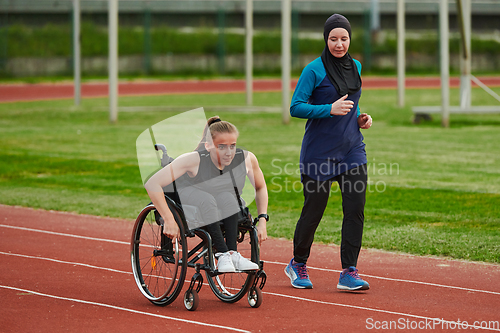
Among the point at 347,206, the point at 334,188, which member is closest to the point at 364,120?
the point at 347,206

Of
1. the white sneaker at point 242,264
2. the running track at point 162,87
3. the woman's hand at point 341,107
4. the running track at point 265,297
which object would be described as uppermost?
the running track at point 162,87

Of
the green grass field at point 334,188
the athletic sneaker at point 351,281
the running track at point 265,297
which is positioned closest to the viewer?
the running track at point 265,297

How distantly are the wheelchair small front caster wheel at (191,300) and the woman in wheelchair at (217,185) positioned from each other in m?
0.35

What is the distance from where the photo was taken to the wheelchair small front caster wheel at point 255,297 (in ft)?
17.8

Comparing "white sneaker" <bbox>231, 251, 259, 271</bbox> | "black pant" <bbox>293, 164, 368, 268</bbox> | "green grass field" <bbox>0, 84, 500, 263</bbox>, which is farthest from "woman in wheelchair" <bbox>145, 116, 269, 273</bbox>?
"green grass field" <bbox>0, 84, 500, 263</bbox>

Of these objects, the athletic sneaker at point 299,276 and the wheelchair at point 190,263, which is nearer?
the wheelchair at point 190,263

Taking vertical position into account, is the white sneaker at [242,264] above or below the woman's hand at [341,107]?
below

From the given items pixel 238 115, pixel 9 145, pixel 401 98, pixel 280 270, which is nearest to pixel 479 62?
pixel 401 98

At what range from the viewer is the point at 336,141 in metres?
5.85

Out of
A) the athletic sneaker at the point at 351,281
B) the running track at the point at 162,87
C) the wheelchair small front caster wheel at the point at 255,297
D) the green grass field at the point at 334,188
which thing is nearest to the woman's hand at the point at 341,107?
the athletic sneaker at the point at 351,281

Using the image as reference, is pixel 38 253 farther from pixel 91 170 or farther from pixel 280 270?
pixel 91 170

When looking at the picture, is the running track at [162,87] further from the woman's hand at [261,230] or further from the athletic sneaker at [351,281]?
the woman's hand at [261,230]

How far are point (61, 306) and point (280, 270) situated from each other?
212 centimetres

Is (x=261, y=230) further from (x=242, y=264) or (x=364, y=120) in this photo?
(x=364, y=120)
